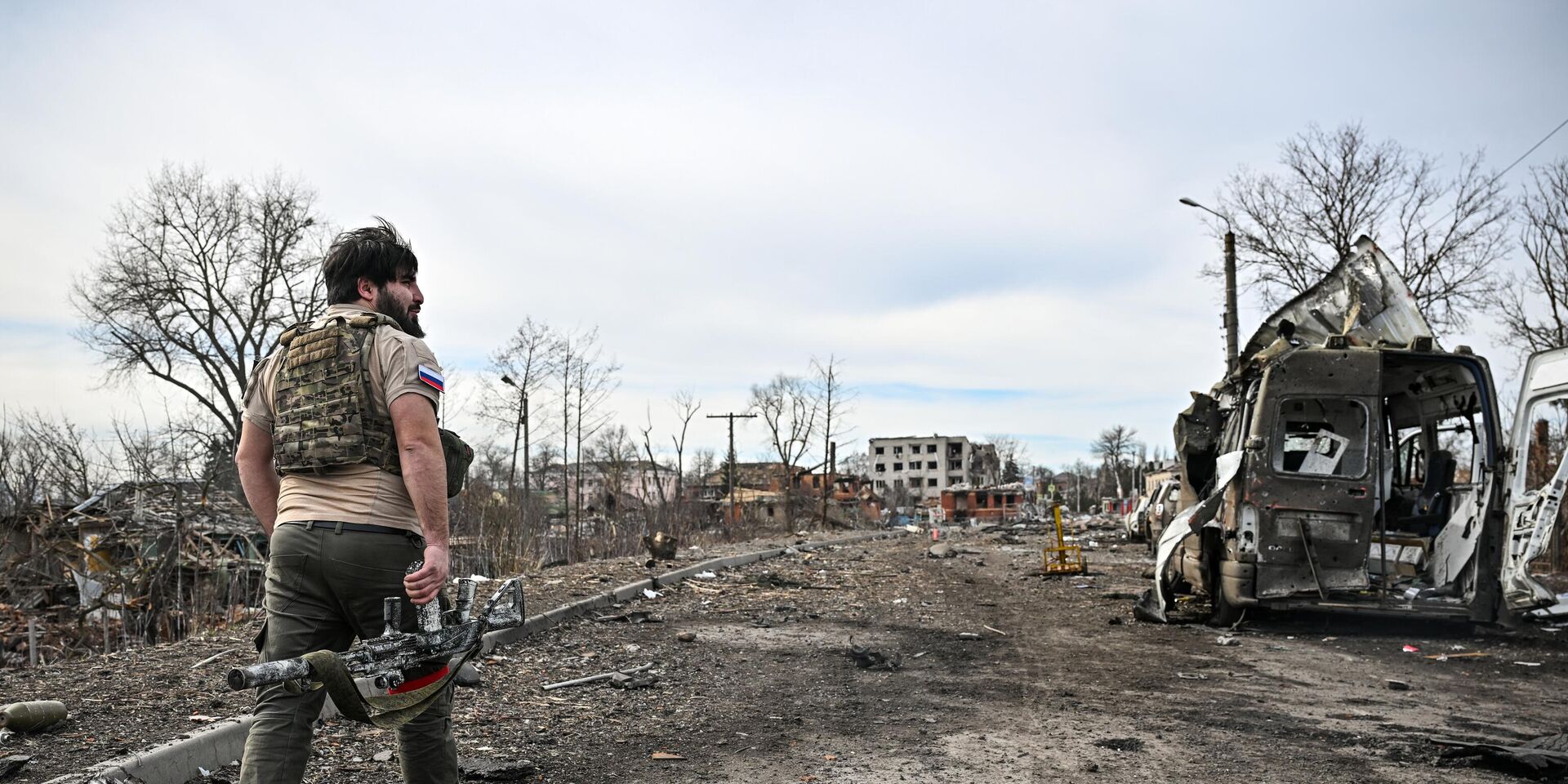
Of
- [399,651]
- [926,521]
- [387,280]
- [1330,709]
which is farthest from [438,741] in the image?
[926,521]

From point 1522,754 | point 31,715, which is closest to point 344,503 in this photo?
point 31,715

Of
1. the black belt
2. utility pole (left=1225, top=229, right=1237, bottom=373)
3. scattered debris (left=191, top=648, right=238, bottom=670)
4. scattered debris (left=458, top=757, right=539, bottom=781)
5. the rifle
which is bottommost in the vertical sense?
scattered debris (left=458, top=757, right=539, bottom=781)

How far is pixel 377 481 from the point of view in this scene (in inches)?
112

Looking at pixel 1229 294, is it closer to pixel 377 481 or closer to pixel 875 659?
pixel 875 659

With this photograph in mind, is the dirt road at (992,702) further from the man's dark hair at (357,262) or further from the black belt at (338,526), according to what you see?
the man's dark hair at (357,262)

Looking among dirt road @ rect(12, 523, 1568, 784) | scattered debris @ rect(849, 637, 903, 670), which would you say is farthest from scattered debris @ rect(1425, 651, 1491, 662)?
scattered debris @ rect(849, 637, 903, 670)

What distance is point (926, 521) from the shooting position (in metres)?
60.7

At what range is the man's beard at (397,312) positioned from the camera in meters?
3.08

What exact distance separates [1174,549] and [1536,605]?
278cm

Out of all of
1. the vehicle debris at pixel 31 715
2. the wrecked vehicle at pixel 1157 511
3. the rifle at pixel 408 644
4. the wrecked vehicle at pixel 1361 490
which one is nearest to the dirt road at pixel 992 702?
the wrecked vehicle at pixel 1361 490

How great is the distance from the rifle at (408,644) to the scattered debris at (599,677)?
3.26 metres

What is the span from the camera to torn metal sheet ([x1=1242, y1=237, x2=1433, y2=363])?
937 centimetres

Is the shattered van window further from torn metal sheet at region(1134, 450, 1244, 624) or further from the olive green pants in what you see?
the olive green pants

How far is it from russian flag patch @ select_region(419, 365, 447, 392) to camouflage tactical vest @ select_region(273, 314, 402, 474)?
157mm
